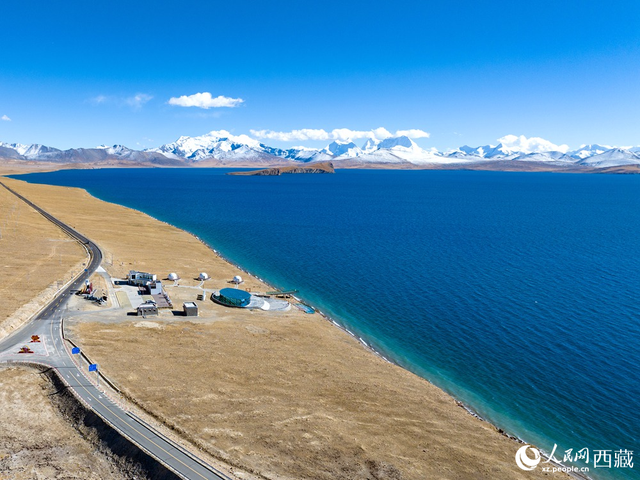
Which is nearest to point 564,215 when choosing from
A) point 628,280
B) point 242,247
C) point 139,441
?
point 628,280

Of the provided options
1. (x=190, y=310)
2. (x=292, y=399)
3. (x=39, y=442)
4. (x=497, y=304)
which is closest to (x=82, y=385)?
(x=39, y=442)

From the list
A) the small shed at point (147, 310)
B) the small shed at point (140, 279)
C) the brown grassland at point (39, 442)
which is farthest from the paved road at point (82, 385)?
the small shed at point (147, 310)

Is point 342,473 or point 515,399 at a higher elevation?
point 342,473

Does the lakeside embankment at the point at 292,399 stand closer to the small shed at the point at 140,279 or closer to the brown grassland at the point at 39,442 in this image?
the brown grassland at the point at 39,442

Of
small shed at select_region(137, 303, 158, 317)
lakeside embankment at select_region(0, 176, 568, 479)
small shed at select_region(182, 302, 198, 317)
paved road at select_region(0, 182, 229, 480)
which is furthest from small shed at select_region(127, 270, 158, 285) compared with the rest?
lakeside embankment at select_region(0, 176, 568, 479)

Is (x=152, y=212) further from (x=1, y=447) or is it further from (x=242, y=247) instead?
(x=1, y=447)

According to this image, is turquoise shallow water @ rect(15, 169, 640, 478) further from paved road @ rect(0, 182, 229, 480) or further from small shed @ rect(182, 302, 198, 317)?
paved road @ rect(0, 182, 229, 480)

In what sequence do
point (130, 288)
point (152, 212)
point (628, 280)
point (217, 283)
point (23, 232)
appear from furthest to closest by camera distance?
1. point (152, 212)
2. point (23, 232)
3. point (628, 280)
4. point (217, 283)
5. point (130, 288)
